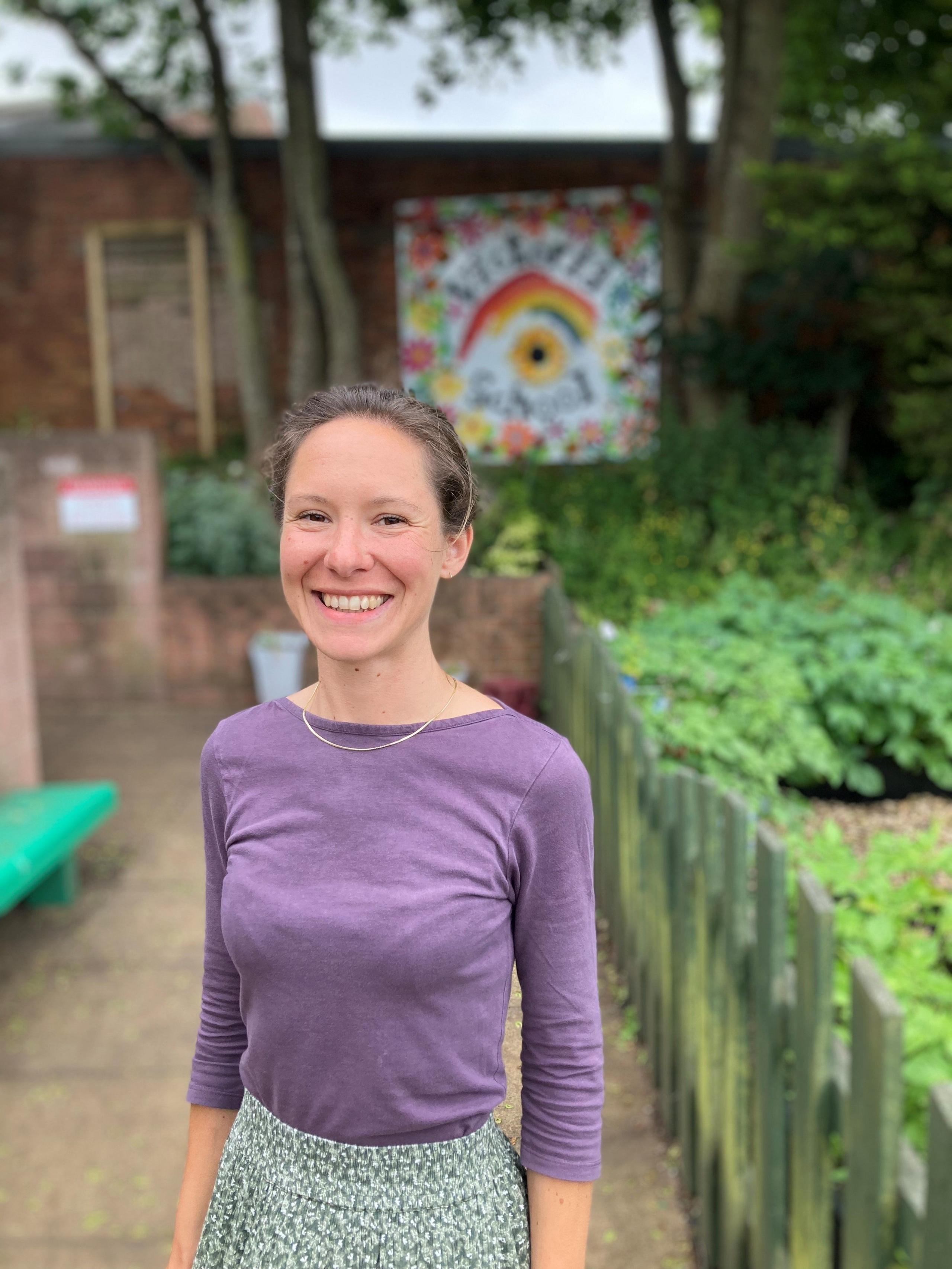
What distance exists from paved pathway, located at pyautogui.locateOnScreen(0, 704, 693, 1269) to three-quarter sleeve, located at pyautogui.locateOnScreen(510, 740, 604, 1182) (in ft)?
0.16

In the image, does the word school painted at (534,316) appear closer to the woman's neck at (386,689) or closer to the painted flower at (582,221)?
the painted flower at (582,221)

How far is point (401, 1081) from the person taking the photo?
117cm

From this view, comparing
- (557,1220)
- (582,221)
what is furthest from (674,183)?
(557,1220)

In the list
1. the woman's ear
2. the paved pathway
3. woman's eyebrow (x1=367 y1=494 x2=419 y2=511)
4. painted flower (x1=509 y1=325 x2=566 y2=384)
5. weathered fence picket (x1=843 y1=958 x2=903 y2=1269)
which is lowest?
the paved pathway

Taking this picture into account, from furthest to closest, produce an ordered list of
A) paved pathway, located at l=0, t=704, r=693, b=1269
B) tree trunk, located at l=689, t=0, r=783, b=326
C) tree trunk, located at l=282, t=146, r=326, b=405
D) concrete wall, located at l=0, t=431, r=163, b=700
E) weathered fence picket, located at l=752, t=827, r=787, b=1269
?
tree trunk, located at l=282, t=146, r=326, b=405 < tree trunk, located at l=689, t=0, r=783, b=326 < concrete wall, located at l=0, t=431, r=163, b=700 < paved pathway, located at l=0, t=704, r=693, b=1269 < weathered fence picket, located at l=752, t=827, r=787, b=1269

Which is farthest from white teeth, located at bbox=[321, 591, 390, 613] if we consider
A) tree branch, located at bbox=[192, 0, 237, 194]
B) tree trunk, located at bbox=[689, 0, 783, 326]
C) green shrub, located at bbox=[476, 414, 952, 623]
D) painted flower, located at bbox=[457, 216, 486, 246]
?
painted flower, located at bbox=[457, 216, 486, 246]

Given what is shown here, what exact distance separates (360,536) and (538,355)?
11.3 metres

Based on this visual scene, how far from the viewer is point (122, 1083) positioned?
3406mm

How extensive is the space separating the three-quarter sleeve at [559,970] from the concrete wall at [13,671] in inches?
160

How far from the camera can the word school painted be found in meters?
11.8

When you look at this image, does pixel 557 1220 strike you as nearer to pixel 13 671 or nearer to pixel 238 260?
pixel 13 671

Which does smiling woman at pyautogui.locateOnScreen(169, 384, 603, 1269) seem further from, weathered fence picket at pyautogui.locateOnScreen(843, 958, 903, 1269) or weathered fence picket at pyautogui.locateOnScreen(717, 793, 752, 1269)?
weathered fence picket at pyautogui.locateOnScreen(717, 793, 752, 1269)

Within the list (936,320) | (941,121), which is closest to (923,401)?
(936,320)

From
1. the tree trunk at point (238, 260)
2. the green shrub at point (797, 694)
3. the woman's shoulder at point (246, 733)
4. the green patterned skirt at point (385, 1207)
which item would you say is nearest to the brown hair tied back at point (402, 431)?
the woman's shoulder at point (246, 733)
